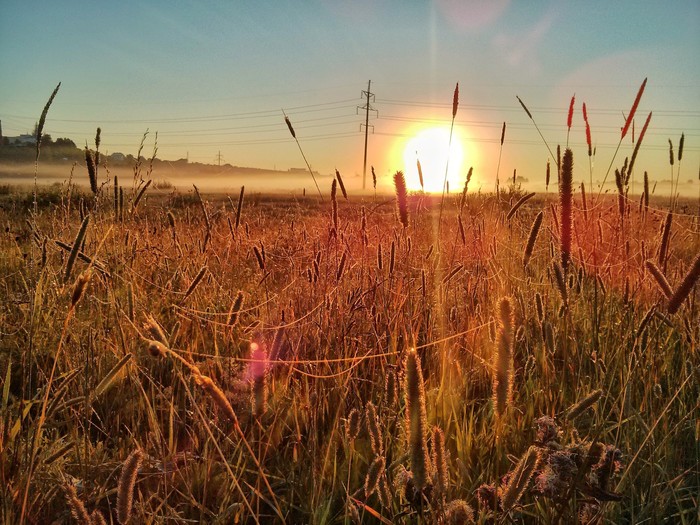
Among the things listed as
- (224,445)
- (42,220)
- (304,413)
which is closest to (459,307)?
(304,413)

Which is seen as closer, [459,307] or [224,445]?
[224,445]

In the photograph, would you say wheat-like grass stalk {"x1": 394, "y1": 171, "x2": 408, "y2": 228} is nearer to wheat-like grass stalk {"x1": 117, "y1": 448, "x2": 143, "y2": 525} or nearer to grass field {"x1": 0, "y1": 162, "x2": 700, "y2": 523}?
grass field {"x1": 0, "y1": 162, "x2": 700, "y2": 523}

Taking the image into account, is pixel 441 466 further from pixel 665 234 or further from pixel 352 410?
pixel 665 234

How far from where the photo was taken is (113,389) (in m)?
2.49

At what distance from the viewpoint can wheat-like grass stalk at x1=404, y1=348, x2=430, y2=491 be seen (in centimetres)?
83

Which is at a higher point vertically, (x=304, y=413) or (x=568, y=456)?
(x=568, y=456)


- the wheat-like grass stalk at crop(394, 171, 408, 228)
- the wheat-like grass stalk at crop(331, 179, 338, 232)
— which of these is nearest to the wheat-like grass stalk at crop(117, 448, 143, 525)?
the wheat-like grass stalk at crop(394, 171, 408, 228)

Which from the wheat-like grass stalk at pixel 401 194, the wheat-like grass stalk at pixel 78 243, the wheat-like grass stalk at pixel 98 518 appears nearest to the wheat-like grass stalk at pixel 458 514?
the wheat-like grass stalk at pixel 98 518

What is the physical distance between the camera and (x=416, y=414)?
842 mm

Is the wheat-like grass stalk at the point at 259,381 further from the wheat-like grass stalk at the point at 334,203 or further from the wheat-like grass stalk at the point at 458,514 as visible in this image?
the wheat-like grass stalk at the point at 334,203

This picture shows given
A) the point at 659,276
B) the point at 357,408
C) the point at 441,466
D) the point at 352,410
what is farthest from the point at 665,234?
the point at 441,466

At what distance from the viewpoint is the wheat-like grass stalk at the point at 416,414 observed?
83 centimetres

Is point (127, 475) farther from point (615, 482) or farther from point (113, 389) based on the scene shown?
point (113, 389)

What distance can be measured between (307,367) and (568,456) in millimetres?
1575
